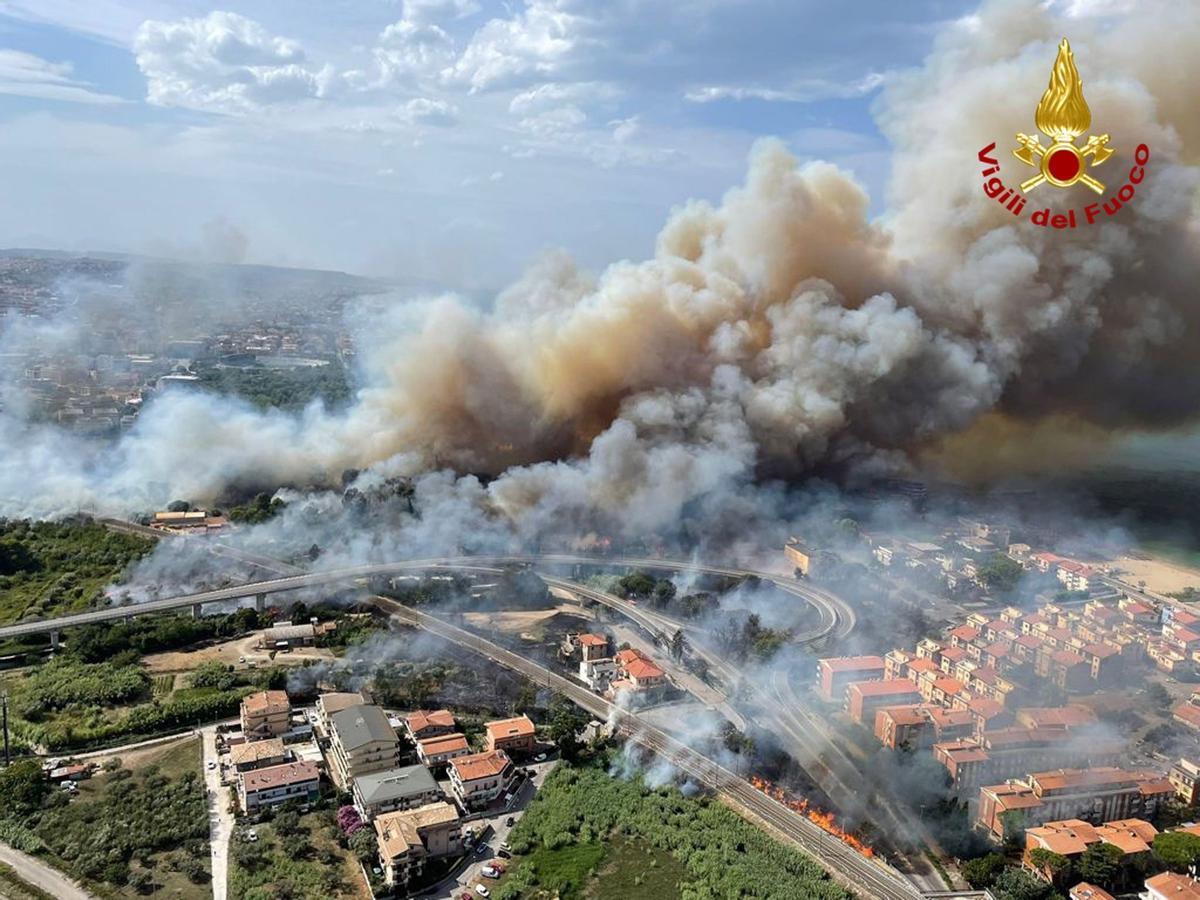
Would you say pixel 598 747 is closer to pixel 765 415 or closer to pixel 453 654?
pixel 453 654

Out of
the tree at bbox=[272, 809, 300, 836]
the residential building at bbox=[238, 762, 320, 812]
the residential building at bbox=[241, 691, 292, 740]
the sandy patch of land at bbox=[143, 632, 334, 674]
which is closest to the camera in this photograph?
the tree at bbox=[272, 809, 300, 836]

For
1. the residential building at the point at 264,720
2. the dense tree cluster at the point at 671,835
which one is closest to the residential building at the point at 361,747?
the residential building at the point at 264,720

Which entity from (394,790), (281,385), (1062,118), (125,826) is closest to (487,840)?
(394,790)

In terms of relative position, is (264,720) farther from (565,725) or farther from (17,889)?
(565,725)

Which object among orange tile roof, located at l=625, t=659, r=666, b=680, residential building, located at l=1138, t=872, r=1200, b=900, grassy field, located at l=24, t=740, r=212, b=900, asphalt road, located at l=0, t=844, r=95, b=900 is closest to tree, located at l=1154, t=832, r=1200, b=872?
residential building, located at l=1138, t=872, r=1200, b=900

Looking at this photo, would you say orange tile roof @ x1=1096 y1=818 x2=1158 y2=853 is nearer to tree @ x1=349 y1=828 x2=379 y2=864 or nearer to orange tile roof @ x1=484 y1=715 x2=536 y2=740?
orange tile roof @ x1=484 y1=715 x2=536 y2=740

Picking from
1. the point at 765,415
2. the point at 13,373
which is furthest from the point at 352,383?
the point at 765,415

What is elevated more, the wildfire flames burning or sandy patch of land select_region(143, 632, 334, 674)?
the wildfire flames burning
